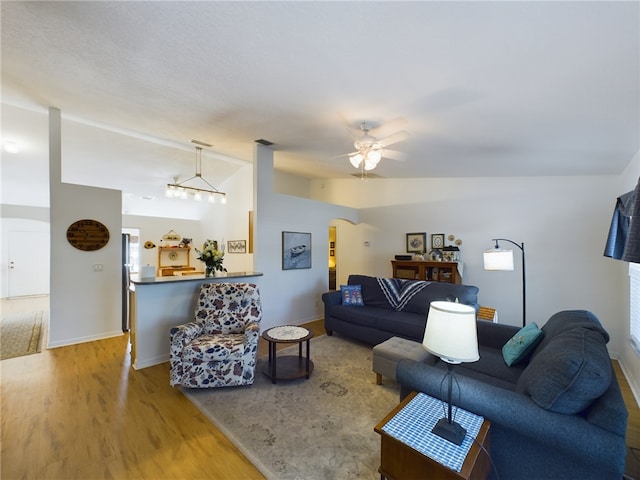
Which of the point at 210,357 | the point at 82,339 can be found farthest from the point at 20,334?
the point at 210,357

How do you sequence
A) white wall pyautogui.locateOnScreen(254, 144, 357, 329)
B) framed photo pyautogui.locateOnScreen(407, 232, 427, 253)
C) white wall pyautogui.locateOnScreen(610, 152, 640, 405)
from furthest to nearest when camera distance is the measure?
framed photo pyautogui.locateOnScreen(407, 232, 427, 253)
white wall pyautogui.locateOnScreen(254, 144, 357, 329)
white wall pyautogui.locateOnScreen(610, 152, 640, 405)

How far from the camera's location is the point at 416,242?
216 inches

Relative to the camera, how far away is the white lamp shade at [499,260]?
3.08 meters

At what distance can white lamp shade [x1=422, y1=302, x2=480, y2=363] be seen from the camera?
4.28 ft

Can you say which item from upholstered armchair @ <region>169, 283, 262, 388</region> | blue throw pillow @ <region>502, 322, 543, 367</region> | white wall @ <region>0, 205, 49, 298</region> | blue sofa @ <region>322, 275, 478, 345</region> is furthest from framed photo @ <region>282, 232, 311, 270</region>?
white wall @ <region>0, 205, 49, 298</region>

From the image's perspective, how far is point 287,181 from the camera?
259 inches

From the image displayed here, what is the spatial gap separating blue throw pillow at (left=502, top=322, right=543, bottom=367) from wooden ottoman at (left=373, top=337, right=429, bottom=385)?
2.30 ft

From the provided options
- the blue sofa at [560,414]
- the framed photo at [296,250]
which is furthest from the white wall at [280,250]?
the blue sofa at [560,414]

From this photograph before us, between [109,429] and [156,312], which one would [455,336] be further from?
[156,312]

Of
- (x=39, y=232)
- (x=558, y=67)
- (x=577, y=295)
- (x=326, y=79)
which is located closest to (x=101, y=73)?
(x=326, y=79)

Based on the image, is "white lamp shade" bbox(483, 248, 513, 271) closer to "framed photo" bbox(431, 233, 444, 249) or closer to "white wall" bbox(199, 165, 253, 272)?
"framed photo" bbox(431, 233, 444, 249)

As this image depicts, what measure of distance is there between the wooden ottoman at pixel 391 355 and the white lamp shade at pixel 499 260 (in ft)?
4.37

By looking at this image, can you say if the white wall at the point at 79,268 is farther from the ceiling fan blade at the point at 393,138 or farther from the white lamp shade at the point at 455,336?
the white lamp shade at the point at 455,336

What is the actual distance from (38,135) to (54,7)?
12.3ft
